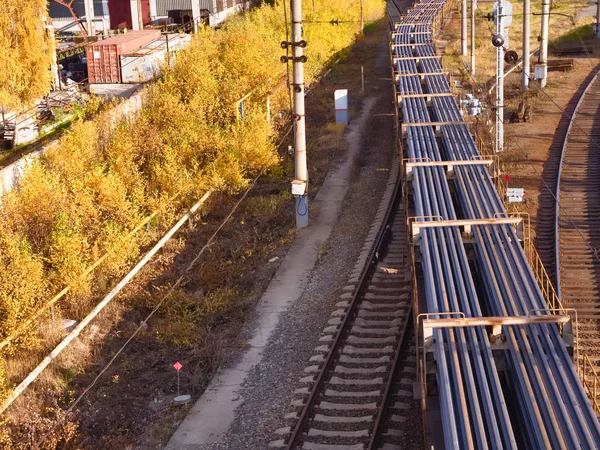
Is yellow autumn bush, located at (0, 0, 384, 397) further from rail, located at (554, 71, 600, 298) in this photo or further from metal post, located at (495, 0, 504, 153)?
rail, located at (554, 71, 600, 298)

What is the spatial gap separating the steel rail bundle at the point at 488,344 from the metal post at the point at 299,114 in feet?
14.8

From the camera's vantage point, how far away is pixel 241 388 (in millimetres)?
14203

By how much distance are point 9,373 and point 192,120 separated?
12.8 meters

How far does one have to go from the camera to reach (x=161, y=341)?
16.3 meters

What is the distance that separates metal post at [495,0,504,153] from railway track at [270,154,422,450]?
748cm

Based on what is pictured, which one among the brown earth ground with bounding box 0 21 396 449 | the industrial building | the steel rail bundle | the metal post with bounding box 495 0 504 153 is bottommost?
the brown earth ground with bounding box 0 21 396 449

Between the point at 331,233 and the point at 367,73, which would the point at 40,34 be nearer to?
the point at 331,233

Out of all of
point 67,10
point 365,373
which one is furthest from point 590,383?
point 67,10

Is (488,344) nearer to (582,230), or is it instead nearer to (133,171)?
(582,230)

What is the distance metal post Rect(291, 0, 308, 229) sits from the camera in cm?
2088

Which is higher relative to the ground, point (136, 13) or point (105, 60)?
point (136, 13)

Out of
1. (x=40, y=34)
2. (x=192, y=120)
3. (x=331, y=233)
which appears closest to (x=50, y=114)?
(x=40, y=34)

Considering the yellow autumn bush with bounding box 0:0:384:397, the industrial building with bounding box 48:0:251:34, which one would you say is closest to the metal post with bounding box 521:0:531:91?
the yellow autumn bush with bounding box 0:0:384:397

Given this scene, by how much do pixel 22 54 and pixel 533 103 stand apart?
18.0m
